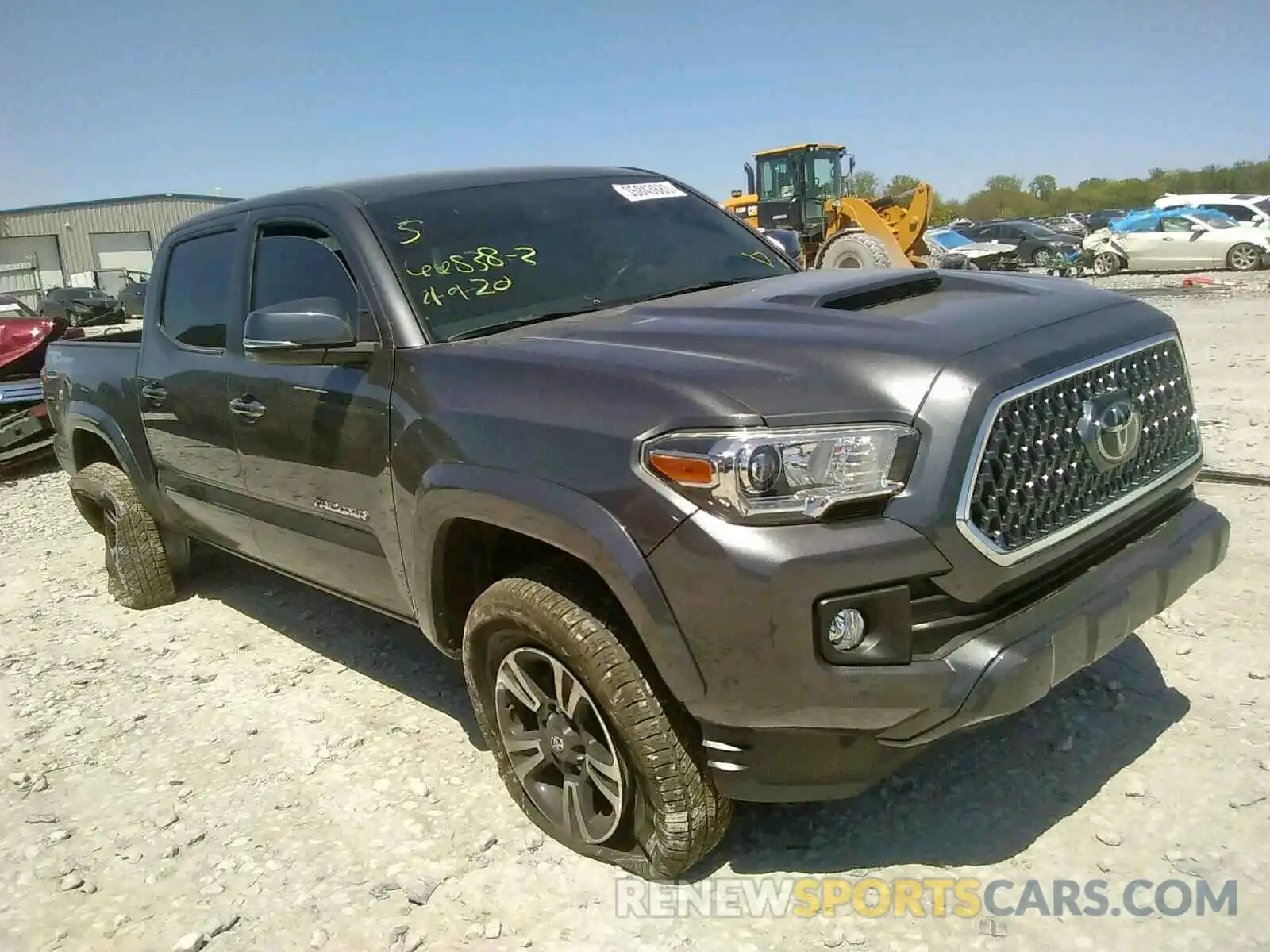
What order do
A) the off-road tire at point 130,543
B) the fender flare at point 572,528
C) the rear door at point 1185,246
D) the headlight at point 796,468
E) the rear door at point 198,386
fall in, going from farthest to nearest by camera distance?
the rear door at point 1185,246 → the off-road tire at point 130,543 → the rear door at point 198,386 → the fender flare at point 572,528 → the headlight at point 796,468

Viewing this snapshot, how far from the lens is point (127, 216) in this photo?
191 ft

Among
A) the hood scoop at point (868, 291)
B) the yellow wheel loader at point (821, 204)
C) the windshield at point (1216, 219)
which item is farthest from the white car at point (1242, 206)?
the hood scoop at point (868, 291)

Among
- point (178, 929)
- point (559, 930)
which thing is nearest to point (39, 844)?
point (178, 929)

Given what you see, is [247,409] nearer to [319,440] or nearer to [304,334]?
[319,440]

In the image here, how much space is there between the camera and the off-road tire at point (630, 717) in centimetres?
253

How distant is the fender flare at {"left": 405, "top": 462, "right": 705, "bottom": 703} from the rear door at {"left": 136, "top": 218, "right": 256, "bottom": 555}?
152 centimetres

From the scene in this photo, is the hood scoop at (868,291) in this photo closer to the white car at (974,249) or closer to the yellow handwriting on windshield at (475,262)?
the yellow handwriting on windshield at (475,262)

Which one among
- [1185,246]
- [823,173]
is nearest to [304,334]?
[823,173]

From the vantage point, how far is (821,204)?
60.6 feet

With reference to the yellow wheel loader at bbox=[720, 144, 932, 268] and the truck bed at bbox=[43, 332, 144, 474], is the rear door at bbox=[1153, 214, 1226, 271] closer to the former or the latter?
the yellow wheel loader at bbox=[720, 144, 932, 268]

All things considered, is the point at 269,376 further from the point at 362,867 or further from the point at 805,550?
the point at 805,550

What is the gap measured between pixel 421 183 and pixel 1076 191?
88863mm

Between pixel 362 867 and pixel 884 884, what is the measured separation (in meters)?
1.48

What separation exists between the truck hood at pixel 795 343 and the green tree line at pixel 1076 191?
7113 cm
